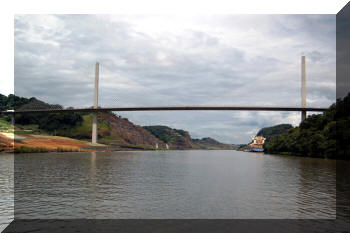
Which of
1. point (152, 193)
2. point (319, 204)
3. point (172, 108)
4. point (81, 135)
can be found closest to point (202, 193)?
point (152, 193)

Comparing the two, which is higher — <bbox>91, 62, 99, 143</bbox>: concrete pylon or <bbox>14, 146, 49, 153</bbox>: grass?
<bbox>91, 62, 99, 143</bbox>: concrete pylon

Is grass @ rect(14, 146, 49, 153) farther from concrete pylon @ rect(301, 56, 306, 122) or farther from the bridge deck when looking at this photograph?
concrete pylon @ rect(301, 56, 306, 122)

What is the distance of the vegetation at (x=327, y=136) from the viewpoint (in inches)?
1989

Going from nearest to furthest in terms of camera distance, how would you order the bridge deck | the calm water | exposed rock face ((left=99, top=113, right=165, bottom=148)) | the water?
the water, the calm water, the bridge deck, exposed rock face ((left=99, top=113, right=165, bottom=148))

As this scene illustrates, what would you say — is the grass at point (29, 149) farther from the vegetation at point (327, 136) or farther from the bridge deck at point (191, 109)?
the vegetation at point (327, 136)

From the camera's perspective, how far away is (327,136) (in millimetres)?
56688

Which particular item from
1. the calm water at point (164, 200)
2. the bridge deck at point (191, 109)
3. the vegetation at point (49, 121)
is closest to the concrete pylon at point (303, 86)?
the bridge deck at point (191, 109)

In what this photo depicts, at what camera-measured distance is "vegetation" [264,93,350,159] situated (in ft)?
166

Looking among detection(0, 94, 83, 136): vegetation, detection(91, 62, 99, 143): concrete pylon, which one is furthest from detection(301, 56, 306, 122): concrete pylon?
detection(0, 94, 83, 136): vegetation

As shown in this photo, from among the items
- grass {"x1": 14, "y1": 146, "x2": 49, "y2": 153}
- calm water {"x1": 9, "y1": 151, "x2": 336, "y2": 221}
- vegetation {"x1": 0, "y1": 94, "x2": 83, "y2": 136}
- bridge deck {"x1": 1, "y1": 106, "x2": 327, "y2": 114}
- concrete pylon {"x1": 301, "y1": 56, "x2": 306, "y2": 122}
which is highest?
concrete pylon {"x1": 301, "y1": 56, "x2": 306, "y2": 122}

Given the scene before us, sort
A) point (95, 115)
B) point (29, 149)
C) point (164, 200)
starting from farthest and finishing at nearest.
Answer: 1. point (95, 115)
2. point (29, 149)
3. point (164, 200)

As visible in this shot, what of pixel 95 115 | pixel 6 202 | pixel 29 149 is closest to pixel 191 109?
pixel 95 115

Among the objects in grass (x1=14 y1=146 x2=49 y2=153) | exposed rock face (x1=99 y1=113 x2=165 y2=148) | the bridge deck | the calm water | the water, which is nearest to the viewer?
the water

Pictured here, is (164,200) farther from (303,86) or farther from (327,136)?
(303,86)
